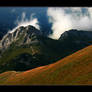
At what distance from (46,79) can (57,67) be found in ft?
46.1

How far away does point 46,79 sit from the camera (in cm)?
14350

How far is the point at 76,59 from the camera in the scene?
503 feet
